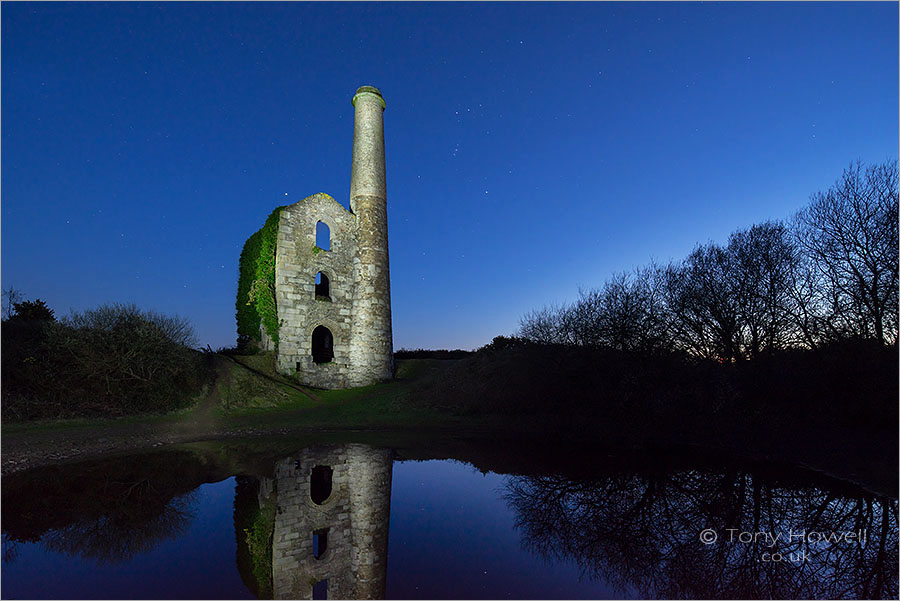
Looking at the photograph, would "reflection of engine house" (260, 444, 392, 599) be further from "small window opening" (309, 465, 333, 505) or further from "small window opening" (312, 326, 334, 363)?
"small window opening" (312, 326, 334, 363)

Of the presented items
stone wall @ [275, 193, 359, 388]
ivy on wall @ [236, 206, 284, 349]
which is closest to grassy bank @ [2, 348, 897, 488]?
stone wall @ [275, 193, 359, 388]

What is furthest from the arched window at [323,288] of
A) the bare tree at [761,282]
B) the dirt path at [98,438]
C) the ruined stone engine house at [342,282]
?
the bare tree at [761,282]

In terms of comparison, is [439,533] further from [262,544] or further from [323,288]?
[323,288]

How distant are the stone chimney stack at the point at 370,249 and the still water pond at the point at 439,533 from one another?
1416 cm

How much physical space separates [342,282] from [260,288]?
4136 mm

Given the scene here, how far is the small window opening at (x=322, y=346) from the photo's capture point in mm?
24781

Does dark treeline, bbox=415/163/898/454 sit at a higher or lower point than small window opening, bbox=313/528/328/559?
higher

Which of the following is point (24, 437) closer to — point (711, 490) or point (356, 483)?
point (356, 483)

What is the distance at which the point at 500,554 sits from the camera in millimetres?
5777

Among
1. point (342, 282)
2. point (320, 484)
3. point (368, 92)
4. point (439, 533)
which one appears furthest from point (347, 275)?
point (439, 533)

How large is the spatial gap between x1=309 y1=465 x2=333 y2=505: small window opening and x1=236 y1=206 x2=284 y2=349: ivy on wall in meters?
13.5

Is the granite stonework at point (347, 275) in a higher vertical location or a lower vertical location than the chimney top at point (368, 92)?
lower

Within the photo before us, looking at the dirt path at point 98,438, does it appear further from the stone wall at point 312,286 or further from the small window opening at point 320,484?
the stone wall at point 312,286

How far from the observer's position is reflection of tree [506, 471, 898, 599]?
4.92 metres
